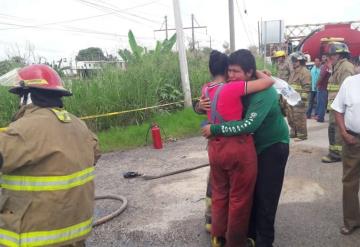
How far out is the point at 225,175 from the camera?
336 cm

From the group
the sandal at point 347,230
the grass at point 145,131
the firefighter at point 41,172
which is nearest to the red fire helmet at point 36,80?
the firefighter at point 41,172

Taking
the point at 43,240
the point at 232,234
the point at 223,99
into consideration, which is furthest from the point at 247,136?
the point at 43,240

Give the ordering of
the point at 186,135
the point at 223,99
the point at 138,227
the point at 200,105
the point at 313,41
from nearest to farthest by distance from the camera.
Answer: the point at 223,99, the point at 200,105, the point at 138,227, the point at 186,135, the point at 313,41

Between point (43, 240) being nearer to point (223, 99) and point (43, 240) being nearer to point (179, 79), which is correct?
point (223, 99)

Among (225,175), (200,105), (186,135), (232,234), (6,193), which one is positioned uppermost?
(200,105)

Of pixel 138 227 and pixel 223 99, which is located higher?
pixel 223 99

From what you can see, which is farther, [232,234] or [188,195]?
[188,195]

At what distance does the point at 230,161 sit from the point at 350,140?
1.34m

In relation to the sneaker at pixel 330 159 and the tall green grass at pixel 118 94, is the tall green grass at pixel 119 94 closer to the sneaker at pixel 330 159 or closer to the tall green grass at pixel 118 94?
the tall green grass at pixel 118 94

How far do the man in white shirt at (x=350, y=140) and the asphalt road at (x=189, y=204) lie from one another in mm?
202

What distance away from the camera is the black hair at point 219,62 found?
342 centimetres

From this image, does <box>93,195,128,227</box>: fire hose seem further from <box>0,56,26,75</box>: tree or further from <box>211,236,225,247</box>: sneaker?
<box>0,56,26,75</box>: tree

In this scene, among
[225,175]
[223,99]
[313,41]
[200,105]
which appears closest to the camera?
[223,99]

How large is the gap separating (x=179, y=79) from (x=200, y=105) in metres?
8.58
